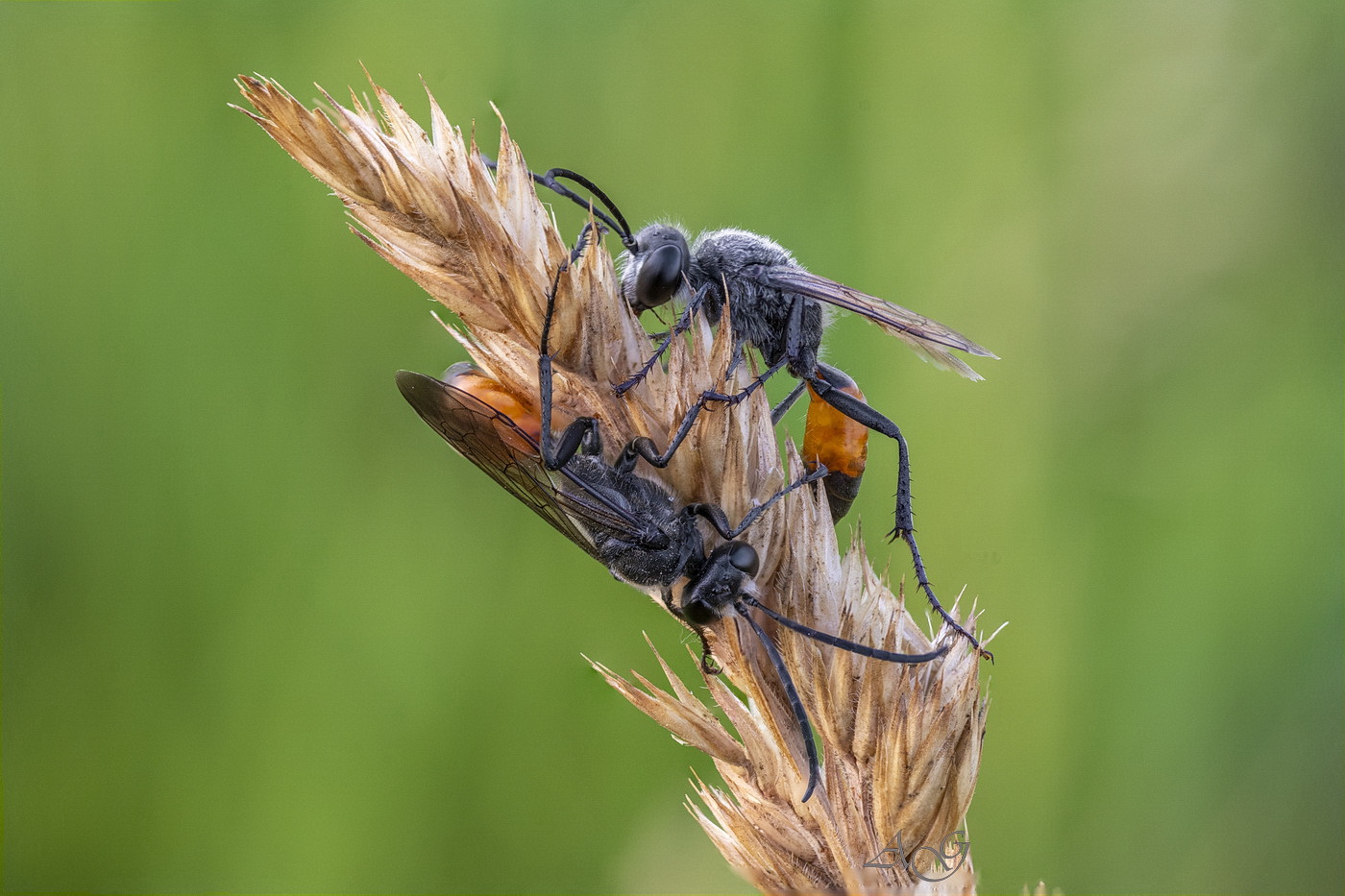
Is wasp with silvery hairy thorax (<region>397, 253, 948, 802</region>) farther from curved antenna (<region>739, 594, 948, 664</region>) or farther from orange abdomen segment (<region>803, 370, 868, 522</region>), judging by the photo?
orange abdomen segment (<region>803, 370, 868, 522</region>)

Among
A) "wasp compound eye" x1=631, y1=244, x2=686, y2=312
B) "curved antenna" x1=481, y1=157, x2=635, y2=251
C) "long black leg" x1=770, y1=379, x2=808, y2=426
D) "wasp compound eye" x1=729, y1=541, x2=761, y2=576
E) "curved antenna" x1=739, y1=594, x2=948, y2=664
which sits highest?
"curved antenna" x1=481, y1=157, x2=635, y2=251

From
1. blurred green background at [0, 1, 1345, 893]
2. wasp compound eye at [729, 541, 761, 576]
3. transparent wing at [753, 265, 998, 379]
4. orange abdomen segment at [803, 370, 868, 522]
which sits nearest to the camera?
wasp compound eye at [729, 541, 761, 576]

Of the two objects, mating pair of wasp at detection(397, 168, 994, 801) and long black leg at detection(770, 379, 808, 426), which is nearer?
mating pair of wasp at detection(397, 168, 994, 801)

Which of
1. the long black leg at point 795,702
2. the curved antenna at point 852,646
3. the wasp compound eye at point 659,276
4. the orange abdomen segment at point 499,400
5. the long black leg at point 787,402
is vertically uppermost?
the wasp compound eye at point 659,276

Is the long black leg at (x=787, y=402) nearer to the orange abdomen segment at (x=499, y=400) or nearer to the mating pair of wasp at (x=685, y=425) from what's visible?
the mating pair of wasp at (x=685, y=425)

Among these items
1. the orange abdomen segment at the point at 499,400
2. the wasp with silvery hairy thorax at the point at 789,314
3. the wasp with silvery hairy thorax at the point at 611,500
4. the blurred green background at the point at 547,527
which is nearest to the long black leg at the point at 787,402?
the wasp with silvery hairy thorax at the point at 789,314

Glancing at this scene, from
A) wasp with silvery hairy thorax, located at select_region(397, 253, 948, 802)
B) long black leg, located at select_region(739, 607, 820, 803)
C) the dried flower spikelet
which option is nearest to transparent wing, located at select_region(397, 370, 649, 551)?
wasp with silvery hairy thorax, located at select_region(397, 253, 948, 802)

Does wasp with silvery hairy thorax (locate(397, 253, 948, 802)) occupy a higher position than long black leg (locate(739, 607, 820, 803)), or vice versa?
wasp with silvery hairy thorax (locate(397, 253, 948, 802))

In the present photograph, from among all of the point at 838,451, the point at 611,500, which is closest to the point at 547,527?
the point at 611,500
